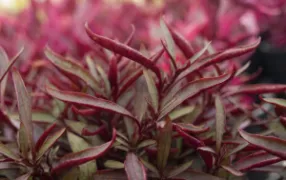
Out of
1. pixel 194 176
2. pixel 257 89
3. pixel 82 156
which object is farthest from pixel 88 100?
pixel 257 89

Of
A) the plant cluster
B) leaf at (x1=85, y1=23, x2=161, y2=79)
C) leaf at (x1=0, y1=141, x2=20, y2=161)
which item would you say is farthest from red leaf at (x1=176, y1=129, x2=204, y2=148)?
leaf at (x1=0, y1=141, x2=20, y2=161)

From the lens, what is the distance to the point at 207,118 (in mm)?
685

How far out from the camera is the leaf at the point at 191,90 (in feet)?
1.78

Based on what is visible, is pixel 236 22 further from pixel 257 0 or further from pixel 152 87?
pixel 152 87

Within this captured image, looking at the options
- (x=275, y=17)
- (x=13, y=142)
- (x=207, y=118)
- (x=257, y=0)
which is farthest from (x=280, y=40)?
(x=13, y=142)

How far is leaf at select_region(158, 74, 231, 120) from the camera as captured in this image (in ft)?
1.78

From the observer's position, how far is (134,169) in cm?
51

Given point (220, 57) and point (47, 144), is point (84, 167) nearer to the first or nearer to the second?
point (47, 144)

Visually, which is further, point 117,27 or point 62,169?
point 117,27

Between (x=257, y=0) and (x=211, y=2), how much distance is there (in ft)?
0.83

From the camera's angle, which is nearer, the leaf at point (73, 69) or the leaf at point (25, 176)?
the leaf at point (25, 176)

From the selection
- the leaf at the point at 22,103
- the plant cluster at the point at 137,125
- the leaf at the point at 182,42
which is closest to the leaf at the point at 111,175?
the plant cluster at the point at 137,125

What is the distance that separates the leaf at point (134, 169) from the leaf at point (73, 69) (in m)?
0.13

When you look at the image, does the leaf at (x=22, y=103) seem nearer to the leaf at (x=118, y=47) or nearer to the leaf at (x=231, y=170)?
the leaf at (x=118, y=47)
